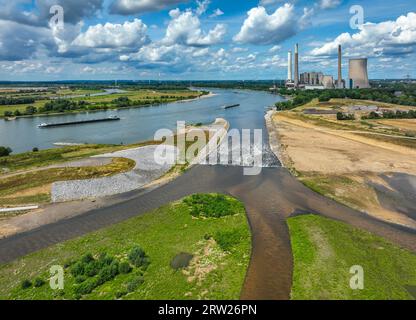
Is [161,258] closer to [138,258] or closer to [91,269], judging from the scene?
[138,258]

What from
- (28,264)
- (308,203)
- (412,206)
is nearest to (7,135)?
(28,264)

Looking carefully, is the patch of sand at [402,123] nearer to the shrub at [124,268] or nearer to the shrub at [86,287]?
the shrub at [124,268]

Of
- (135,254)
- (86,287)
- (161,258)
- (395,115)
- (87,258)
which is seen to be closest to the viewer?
(86,287)

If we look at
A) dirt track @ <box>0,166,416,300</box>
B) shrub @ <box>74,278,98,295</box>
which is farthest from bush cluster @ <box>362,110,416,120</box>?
shrub @ <box>74,278,98,295</box>

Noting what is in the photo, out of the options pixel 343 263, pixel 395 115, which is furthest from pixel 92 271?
pixel 395 115

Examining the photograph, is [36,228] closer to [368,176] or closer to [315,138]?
[368,176]

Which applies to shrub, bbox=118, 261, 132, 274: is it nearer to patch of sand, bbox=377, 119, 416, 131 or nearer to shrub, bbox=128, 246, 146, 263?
shrub, bbox=128, 246, 146, 263

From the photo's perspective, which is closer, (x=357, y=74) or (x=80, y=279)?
(x=80, y=279)
